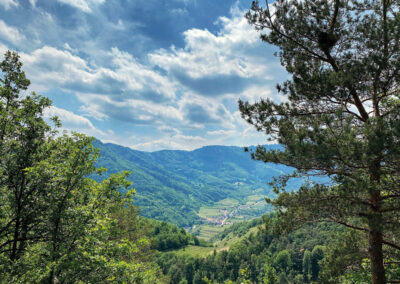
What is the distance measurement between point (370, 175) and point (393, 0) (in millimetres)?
7798

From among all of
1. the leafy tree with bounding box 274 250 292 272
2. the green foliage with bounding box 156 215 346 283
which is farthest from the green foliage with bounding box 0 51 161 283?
the leafy tree with bounding box 274 250 292 272

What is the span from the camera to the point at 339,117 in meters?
8.05

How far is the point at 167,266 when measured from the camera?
118375 millimetres

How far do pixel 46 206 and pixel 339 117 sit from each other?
13944 mm

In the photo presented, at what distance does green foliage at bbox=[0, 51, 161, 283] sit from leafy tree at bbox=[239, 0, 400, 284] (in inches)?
372

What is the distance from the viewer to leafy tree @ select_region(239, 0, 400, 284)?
819cm

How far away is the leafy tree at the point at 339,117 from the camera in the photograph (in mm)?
8188

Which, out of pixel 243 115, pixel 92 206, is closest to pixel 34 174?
pixel 92 206

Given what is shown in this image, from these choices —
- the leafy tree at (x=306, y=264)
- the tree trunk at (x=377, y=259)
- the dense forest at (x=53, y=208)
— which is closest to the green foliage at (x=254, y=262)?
the leafy tree at (x=306, y=264)

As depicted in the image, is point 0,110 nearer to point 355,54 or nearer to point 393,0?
point 355,54

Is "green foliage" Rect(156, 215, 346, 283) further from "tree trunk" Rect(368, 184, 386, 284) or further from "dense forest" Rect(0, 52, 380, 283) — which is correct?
"dense forest" Rect(0, 52, 380, 283)

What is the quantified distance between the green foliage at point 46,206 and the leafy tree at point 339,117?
31.0ft

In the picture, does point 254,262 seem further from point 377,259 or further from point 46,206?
point 46,206

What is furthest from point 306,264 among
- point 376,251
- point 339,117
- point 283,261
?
point 339,117
